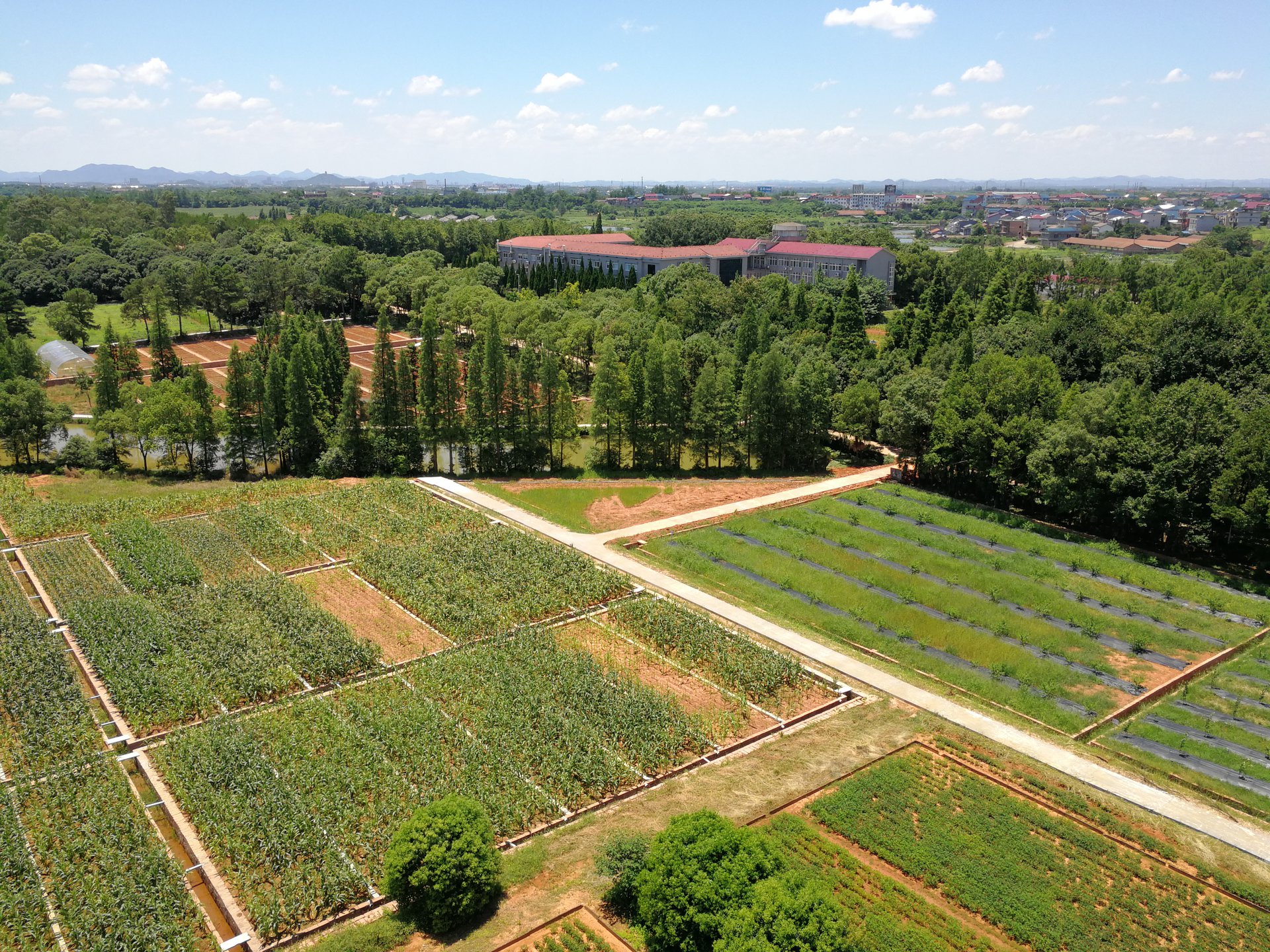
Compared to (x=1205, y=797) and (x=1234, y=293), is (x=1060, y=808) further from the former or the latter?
(x=1234, y=293)

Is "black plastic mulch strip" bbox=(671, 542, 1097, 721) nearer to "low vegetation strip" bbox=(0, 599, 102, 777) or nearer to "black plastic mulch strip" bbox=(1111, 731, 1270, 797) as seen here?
"black plastic mulch strip" bbox=(1111, 731, 1270, 797)

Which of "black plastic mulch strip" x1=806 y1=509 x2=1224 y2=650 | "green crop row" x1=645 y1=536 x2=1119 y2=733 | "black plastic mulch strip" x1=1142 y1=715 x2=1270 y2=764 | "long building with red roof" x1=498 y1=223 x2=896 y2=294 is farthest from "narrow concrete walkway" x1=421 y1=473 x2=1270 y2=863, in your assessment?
"long building with red roof" x1=498 y1=223 x2=896 y2=294

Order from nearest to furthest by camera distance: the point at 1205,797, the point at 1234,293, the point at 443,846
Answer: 1. the point at 443,846
2. the point at 1205,797
3. the point at 1234,293

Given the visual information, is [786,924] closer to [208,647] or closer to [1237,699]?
[1237,699]

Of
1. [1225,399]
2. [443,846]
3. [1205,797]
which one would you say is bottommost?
[1205,797]

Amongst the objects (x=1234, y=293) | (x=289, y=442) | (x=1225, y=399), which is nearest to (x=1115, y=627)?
(x=1225, y=399)

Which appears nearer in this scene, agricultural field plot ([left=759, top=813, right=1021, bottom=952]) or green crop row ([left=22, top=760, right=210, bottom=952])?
green crop row ([left=22, top=760, right=210, bottom=952])

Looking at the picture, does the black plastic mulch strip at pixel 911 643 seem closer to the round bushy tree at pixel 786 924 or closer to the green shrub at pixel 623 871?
the round bushy tree at pixel 786 924
